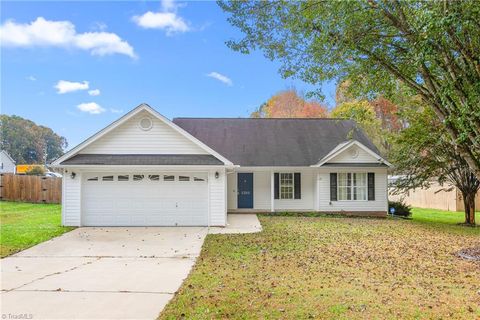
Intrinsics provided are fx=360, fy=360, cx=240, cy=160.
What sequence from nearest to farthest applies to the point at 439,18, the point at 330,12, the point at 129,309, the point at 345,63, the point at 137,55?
the point at 129,309, the point at 439,18, the point at 330,12, the point at 345,63, the point at 137,55

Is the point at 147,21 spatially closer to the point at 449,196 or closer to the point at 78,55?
the point at 78,55

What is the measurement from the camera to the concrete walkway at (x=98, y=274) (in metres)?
5.07

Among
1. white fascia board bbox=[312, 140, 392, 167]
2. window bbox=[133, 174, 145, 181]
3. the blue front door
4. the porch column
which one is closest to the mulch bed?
white fascia board bbox=[312, 140, 392, 167]

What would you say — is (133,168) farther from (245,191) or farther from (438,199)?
(438,199)

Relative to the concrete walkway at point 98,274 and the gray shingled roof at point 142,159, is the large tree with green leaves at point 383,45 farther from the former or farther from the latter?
the concrete walkway at point 98,274

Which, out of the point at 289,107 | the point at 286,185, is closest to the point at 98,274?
the point at 286,185

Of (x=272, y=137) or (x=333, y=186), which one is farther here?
(x=272, y=137)

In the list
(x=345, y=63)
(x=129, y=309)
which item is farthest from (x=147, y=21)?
(x=129, y=309)

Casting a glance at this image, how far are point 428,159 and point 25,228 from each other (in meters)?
16.1

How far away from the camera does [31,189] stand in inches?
874

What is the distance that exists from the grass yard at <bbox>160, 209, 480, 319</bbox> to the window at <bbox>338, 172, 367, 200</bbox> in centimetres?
589

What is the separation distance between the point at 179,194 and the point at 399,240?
25.2 ft

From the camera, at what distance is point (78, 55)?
18.1m

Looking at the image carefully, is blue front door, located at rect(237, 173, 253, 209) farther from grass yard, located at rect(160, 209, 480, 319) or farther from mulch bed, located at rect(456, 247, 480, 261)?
mulch bed, located at rect(456, 247, 480, 261)
